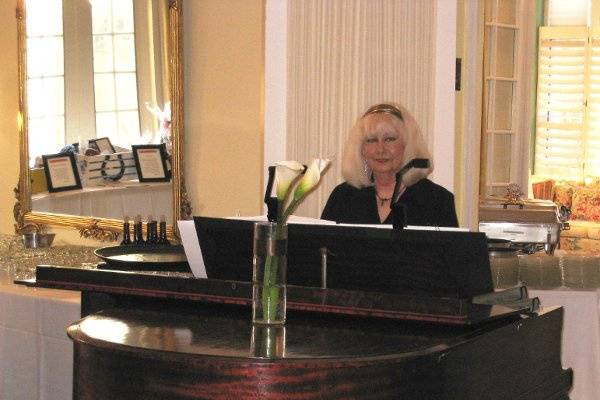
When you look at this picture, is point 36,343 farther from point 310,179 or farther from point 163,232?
point 310,179

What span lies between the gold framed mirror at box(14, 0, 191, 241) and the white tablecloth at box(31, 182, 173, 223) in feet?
0.04

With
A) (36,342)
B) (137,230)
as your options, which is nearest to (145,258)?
(36,342)

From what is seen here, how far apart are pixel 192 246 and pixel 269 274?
14.7 inches

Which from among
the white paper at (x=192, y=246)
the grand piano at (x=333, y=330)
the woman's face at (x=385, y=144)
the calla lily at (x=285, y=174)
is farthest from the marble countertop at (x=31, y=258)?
the calla lily at (x=285, y=174)

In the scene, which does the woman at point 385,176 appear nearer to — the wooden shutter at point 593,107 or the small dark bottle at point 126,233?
the small dark bottle at point 126,233

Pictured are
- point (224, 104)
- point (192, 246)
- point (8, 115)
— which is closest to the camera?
point (192, 246)

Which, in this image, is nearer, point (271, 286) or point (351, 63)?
Answer: point (271, 286)

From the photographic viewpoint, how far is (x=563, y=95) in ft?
34.0

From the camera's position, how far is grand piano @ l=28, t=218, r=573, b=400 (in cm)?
205

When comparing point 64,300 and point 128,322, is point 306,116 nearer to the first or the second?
point 64,300

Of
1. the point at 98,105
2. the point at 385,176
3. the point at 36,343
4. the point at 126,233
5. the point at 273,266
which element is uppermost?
the point at 98,105

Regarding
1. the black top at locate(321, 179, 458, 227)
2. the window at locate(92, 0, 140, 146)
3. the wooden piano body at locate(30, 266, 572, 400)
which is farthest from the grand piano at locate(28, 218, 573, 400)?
the window at locate(92, 0, 140, 146)

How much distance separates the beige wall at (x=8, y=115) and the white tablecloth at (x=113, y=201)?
8.8 inches

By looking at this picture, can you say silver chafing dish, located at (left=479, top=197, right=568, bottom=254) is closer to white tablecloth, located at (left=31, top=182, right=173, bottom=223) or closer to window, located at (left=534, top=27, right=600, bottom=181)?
white tablecloth, located at (left=31, top=182, right=173, bottom=223)
